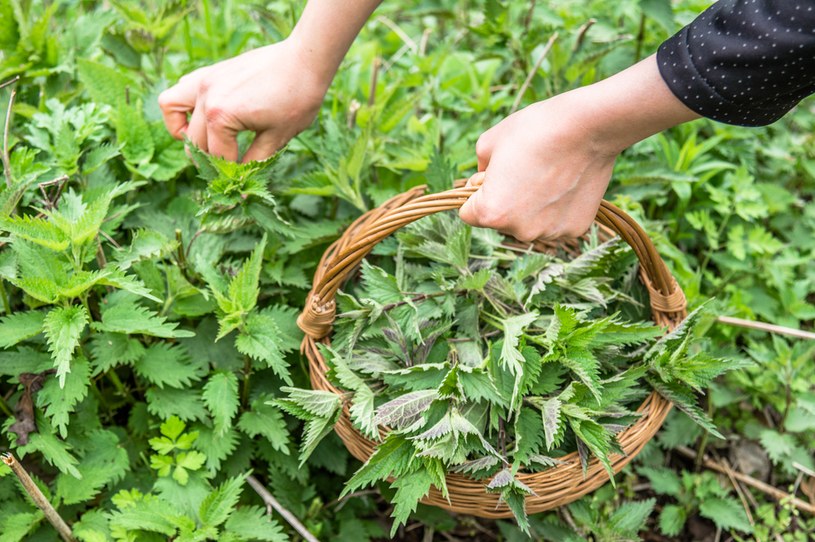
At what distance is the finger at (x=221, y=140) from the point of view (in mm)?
1508

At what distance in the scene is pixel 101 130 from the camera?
1.81m

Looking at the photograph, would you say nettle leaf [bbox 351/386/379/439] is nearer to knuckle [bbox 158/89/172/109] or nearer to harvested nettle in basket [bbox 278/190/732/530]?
harvested nettle in basket [bbox 278/190/732/530]

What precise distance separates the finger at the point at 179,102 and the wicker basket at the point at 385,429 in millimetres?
537

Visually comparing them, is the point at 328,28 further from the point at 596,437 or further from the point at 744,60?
the point at 596,437

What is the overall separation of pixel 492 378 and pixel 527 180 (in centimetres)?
44

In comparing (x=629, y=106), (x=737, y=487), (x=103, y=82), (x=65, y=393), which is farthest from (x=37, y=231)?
(x=737, y=487)

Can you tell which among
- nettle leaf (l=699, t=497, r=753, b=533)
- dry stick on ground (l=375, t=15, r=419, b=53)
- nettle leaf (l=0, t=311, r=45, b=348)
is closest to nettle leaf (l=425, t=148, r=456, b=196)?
nettle leaf (l=0, t=311, r=45, b=348)

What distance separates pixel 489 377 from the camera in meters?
1.38

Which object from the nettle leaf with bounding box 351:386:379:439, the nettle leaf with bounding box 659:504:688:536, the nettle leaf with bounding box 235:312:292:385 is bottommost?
the nettle leaf with bounding box 659:504:688:536

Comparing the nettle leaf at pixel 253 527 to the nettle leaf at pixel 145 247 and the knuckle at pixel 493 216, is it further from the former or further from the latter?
the knuckle at pixel 493 216

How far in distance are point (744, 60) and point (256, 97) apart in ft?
3.22

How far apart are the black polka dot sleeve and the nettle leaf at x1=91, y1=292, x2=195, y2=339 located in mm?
1078

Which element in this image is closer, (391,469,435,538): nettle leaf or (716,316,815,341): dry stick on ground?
(391,469,435,538): nettle leaf

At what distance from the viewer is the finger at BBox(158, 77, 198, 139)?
5.25 feet
